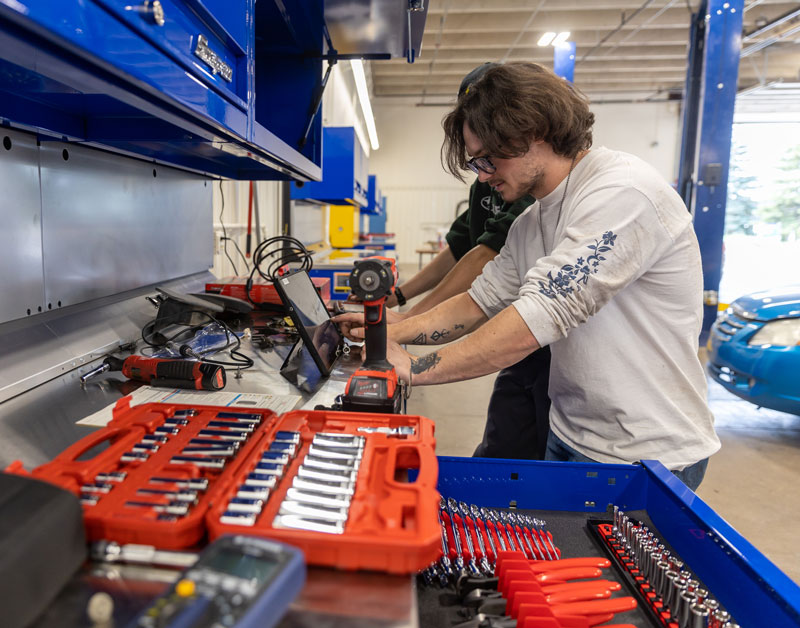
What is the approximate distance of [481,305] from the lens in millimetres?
1604

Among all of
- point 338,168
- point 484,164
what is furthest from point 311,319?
point 338,168

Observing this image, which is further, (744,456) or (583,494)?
(744,456)

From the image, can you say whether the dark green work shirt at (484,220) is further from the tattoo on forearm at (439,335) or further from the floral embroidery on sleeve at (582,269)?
the floral embroidery on sleeve at (582,269)

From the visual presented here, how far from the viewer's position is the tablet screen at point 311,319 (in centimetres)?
123

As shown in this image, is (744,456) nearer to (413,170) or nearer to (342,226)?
(342,226)

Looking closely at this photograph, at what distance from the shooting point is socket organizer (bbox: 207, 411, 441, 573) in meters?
0.50

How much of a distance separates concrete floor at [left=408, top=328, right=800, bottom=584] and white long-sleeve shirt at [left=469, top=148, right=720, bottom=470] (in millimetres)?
1428

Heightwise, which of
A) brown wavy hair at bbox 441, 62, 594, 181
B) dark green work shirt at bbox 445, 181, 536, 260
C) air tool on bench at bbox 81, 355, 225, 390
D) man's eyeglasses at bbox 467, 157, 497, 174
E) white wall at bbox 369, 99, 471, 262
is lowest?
air tool on bench at bbox 81, 355, 225, 390

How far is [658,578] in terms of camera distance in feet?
2.57

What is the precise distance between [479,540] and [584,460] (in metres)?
0.48

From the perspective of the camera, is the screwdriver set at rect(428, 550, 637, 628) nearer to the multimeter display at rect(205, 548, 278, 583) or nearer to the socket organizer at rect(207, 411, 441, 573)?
the socket organizer at rect(207, 411, 441, 573)

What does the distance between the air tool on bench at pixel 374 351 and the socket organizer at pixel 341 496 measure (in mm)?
192

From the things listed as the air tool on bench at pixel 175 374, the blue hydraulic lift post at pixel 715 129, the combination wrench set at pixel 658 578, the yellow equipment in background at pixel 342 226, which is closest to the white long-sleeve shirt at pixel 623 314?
the combination wrench set at pixel 658 578

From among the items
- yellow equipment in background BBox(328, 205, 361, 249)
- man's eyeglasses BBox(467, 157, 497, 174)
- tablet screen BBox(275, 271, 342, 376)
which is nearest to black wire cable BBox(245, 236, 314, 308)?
tablet screen BBox(275, 271, 342, 376)
